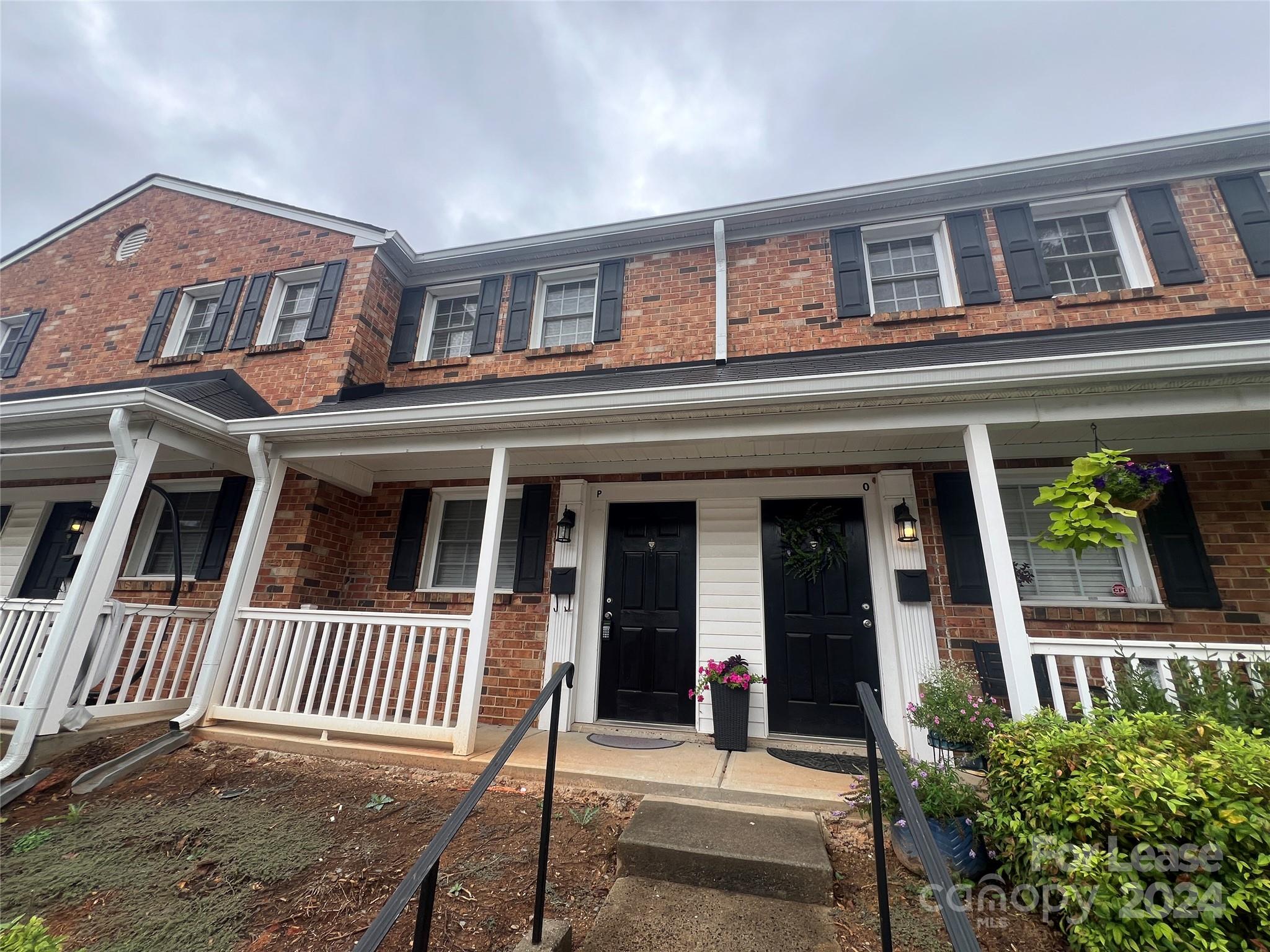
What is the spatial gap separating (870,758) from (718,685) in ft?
6.98

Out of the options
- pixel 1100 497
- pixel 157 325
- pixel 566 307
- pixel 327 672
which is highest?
pixel 566 307

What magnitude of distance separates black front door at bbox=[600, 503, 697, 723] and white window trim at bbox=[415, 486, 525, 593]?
4.00 feet

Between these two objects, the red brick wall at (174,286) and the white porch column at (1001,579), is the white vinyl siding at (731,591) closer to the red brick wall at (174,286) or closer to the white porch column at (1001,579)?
the white porch column at (1001,579)

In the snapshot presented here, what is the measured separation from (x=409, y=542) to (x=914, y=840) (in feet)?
15.5

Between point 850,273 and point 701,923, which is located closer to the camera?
point 701,923

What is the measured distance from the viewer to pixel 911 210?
16.4ft

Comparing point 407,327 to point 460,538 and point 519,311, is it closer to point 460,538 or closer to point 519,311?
point 519,311

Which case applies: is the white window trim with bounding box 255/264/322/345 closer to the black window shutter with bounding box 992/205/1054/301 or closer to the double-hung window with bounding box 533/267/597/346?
the double-hung window with bounding box 533/267/597/346

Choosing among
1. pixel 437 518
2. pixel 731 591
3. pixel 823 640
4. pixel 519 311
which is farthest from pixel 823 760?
pixel 519 311

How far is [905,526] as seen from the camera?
396 cm

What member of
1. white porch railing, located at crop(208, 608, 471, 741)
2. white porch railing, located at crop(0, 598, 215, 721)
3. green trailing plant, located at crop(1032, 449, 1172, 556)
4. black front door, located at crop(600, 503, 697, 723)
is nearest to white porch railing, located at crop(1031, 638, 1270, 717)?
green trailing plant, located at crop(1032, 449, 1172, 556)

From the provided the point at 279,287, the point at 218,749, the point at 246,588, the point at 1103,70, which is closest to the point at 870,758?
the point at 218,749

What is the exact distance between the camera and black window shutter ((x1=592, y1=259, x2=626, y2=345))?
5.31 m

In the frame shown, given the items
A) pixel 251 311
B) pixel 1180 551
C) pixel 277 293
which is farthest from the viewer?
pixel 277 293
